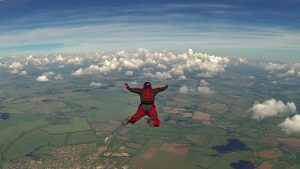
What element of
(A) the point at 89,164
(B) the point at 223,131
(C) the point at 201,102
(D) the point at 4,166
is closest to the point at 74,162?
(A) the point at 89,164

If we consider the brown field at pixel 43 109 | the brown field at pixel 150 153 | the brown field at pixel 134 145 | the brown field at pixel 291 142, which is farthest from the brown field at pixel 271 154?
the brown field at pixel 43 109

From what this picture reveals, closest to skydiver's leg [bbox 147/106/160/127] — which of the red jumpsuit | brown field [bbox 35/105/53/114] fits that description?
the red jumpsuit

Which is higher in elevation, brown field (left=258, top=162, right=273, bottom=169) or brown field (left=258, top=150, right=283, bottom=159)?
brown field (left=258, top=162, right=273, bottom=169)

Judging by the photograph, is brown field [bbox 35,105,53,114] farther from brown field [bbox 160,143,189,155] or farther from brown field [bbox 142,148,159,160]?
brown field [bbox 160,143,189,155]

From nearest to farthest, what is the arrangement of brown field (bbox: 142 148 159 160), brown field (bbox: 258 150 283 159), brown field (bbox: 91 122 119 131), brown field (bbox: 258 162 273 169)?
1. brown field (bbox: 258 162 273 169)
2. brown field (bbox: 142 148 159 160)
3. brown field (bbox: 258 150 283 159)
4. brown field (bbox: 91 122 119 131)

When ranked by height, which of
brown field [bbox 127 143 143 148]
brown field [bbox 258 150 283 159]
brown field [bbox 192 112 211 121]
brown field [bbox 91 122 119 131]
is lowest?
brown field [bbox 192 112 211 121]

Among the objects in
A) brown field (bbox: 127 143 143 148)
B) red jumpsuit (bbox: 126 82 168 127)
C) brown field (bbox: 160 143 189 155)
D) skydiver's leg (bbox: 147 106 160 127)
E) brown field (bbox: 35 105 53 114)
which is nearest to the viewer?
skydiver's leg (bbox: 147 106 160 127)

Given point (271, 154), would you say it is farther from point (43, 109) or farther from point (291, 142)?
point (43, 109)

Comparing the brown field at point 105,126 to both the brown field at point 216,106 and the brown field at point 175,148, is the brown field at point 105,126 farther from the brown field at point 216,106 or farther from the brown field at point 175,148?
the brown field at point 216,106
